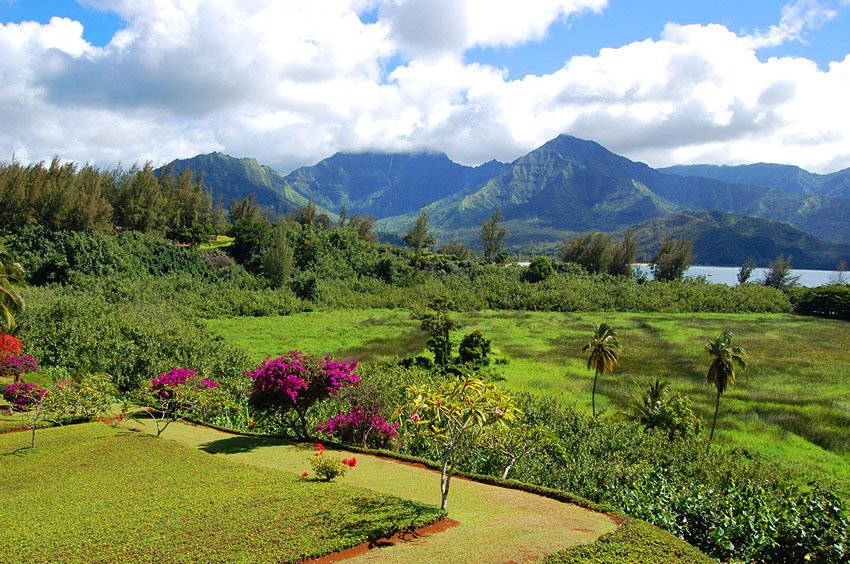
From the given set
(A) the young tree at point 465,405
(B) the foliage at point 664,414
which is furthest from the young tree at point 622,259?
(A) the young tree at point 465,405

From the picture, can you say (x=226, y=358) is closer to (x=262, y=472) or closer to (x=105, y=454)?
(x=105, y=454)

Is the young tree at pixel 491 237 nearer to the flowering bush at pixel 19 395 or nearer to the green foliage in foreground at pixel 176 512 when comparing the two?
the flowering bush at pixel 19 395

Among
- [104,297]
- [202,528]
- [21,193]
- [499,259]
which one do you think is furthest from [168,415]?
[499,259]

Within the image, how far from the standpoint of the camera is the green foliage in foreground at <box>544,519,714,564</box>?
8586 mm

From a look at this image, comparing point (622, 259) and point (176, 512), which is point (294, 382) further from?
point (622, 259)

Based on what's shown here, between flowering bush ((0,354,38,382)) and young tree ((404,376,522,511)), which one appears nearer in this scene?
young tree ((404,376,522,511))

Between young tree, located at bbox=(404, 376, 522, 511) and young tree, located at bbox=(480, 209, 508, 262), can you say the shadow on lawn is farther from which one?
young tree, located at bbox=(480, 209, 508, 262)

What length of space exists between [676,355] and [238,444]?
41.8 metres

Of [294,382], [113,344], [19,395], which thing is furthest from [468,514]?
[113,344]

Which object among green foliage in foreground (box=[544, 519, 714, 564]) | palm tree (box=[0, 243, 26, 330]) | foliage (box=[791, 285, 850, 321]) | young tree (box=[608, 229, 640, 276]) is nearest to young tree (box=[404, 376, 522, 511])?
green foliage in foreground (box=[544, 519, 714, 564])

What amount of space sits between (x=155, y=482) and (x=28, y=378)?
2091 cm

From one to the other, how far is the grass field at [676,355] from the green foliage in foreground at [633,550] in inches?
745

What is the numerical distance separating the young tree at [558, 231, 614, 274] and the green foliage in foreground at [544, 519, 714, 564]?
89.4 meters

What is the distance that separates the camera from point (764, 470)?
21266 millimetres
